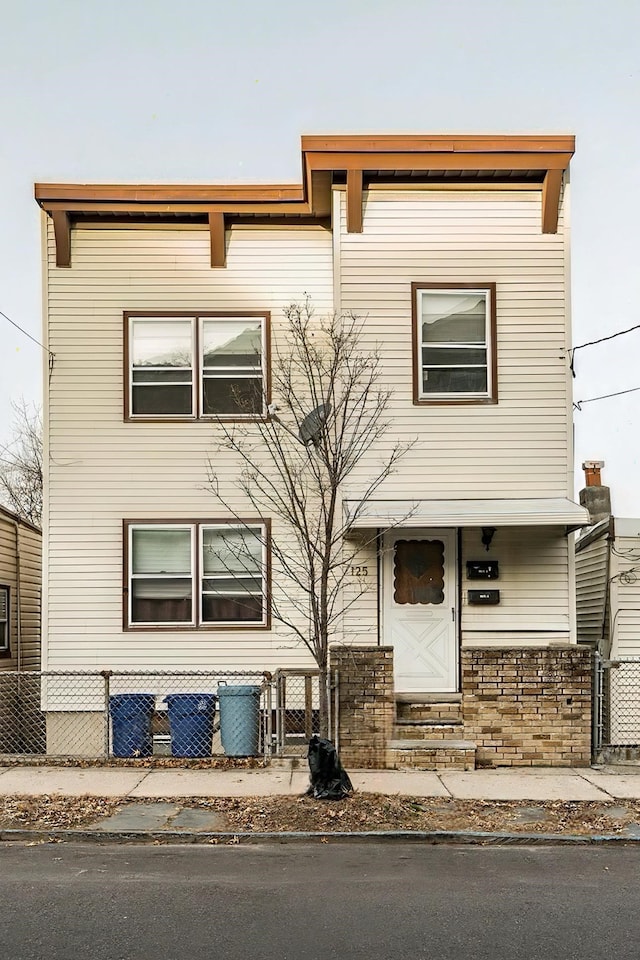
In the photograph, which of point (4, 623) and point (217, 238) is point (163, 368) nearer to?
point (217, 238)

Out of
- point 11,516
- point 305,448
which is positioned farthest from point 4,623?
point 305,448

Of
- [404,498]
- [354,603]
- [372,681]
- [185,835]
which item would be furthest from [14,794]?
[404,498]

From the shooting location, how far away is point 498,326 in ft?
44.2

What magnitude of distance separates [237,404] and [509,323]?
12.7 ft

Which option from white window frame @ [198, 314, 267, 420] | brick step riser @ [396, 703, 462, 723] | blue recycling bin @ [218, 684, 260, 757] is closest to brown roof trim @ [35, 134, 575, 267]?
white window frame @ [198, 314, 267, 420]

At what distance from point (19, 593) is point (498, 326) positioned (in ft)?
32.9

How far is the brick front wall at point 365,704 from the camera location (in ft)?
37.6

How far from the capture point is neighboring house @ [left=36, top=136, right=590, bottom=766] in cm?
1320

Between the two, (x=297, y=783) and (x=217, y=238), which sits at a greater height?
(x=217, y=238)

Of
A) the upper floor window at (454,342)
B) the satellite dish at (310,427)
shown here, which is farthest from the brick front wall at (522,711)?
the upper floor window at (454,342)

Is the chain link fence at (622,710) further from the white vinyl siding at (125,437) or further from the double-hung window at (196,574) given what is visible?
the double-hung window at (196,574)

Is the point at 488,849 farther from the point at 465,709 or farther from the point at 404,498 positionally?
the point at 404,498

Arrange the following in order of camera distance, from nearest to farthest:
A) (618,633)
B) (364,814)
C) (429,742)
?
(364,814), (429,742), (618,633)

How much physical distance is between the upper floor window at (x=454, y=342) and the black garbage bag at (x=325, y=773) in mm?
5329
